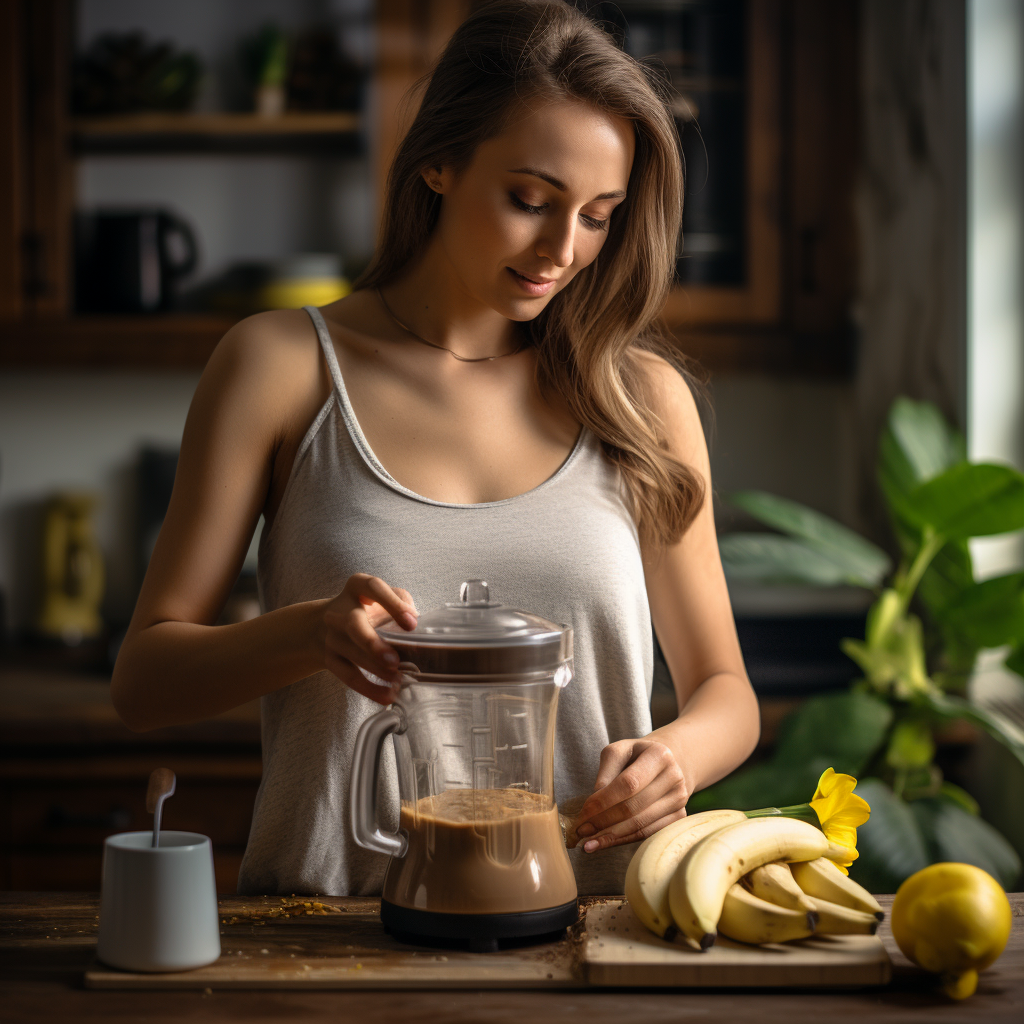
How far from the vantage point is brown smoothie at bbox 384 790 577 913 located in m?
0.80

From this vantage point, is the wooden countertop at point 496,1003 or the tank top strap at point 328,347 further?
the tank top strap at point 328,347

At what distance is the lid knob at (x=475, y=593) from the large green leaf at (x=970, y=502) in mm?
1083

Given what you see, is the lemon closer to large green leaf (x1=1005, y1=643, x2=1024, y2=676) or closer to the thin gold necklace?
the thin gold necklace

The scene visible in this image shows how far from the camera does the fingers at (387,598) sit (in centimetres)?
79

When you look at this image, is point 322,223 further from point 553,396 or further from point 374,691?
point 374,691

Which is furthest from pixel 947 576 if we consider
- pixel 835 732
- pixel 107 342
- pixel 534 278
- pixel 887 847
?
pixel 107 342

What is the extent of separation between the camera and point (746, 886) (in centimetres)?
83

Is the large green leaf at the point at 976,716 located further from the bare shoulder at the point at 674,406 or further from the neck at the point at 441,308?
the neck at the point at 441,308

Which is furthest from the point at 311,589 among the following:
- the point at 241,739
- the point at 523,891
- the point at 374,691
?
the point at 241,739

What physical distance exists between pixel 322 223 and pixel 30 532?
3.19ft

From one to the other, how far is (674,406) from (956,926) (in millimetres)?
637

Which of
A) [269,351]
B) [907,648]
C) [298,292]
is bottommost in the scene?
[907,648]

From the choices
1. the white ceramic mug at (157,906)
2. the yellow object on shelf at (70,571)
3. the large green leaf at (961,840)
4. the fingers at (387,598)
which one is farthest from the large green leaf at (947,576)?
the yellow object on shelf at (70,571)

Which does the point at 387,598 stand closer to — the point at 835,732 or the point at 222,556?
the point at 222,556
